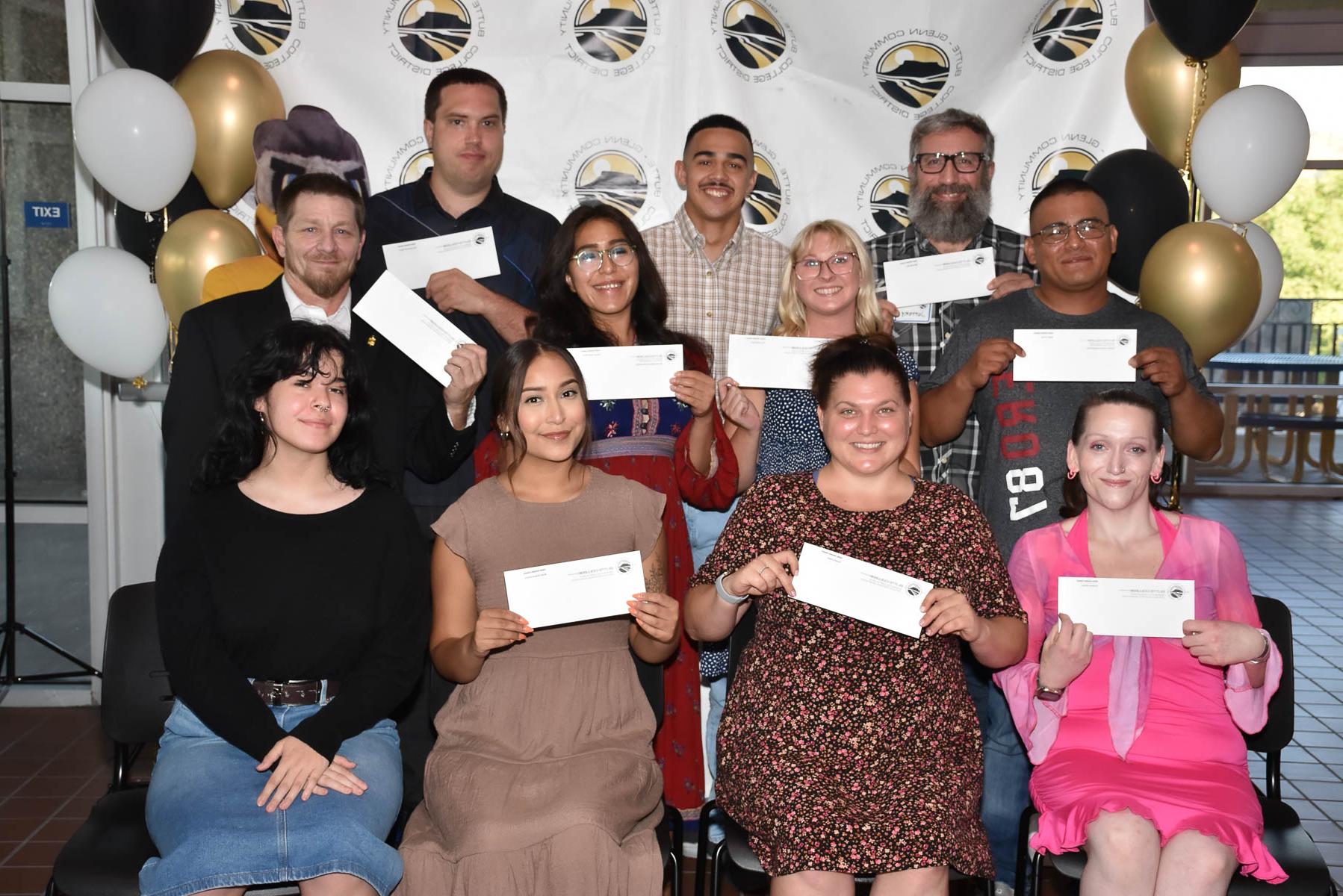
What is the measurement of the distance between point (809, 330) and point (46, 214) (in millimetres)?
3910

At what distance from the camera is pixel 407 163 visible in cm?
460

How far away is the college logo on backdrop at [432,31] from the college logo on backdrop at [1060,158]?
7.58ft

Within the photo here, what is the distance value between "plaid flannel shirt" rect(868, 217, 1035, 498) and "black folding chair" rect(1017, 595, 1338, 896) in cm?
99

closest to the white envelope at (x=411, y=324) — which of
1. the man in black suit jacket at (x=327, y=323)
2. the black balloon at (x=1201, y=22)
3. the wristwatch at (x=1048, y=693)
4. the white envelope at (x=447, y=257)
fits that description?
the man in black suit jacket at (x=327, y=323)

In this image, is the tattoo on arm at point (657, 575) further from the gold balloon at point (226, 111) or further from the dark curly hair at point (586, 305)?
the gold balloon at point (226, 111)

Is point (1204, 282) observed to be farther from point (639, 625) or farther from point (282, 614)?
point (282, 614)

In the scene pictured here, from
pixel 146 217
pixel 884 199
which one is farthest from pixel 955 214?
pixel 146 217

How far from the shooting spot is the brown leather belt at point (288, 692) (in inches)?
107

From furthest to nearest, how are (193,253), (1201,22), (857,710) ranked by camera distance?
1. (193,253)
2. (1201,22)
3. (857,710)

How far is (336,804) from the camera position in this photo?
8.42 ft

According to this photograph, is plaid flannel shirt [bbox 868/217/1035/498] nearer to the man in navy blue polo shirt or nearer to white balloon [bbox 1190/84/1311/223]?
white balloon [bbox 1190/84/1311/223]

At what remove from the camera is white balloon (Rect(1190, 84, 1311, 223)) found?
3854mm

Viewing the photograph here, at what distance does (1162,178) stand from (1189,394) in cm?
103

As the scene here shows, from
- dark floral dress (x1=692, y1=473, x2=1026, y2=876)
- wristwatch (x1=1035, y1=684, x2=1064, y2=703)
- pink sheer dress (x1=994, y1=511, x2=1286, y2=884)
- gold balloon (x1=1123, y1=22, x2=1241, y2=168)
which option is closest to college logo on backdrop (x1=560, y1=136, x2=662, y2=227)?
gold balloon (x1=1123, y1=22, x2=1241, y2=168)
